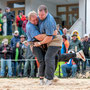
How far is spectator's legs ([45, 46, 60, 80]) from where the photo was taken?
705cm

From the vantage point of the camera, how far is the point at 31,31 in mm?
7059

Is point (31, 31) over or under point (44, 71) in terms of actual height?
over

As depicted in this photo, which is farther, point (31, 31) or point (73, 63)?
point (73, 63)

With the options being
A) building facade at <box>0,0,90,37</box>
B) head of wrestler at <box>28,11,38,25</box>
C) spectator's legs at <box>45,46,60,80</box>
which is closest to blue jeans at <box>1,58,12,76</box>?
spectator's legs at <box>45,46,60,80</box>

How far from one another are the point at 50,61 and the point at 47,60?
0.08 m

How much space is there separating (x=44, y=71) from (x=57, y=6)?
59.8 ft

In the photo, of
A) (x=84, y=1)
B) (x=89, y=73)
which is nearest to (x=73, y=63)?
(x=89, y=73)

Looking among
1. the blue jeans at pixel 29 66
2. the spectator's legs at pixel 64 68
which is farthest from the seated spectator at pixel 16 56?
the spectator's legs at pixel 64 68

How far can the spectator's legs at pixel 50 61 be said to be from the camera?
705 cm

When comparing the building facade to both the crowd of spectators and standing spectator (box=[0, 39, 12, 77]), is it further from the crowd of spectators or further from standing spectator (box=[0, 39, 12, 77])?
standing spectator (box=[0, 39, 12, 77])

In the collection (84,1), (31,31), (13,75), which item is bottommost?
(13,75)

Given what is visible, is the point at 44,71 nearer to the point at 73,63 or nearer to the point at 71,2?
the point at 73,63

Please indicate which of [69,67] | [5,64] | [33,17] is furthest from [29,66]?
[33,17]

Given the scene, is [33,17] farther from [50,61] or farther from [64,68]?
[64,68]
